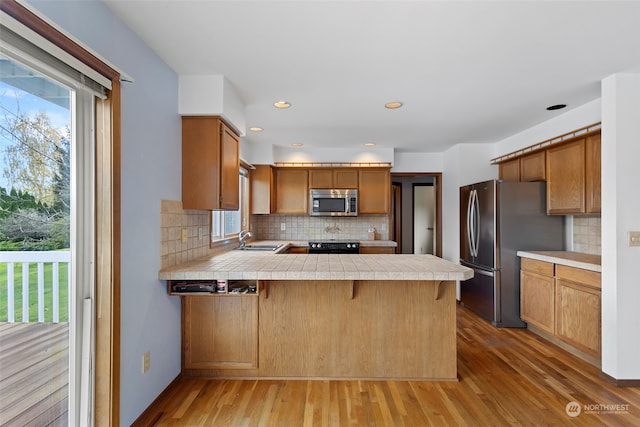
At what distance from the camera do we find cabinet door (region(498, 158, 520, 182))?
4159mm

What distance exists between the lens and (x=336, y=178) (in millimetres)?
5180

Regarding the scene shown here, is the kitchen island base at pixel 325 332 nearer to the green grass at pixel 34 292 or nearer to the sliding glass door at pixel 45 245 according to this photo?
the sliding glass door at pixel 45 245

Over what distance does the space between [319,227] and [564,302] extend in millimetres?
3388

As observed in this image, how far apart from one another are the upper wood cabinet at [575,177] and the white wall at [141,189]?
358 centimetres

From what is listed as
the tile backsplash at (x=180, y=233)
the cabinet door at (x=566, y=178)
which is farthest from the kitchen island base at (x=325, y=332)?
the cabinet door at (x=566, y=178)

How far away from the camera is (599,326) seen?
2678mm

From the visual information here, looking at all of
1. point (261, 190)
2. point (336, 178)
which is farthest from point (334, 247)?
point (261, 190)

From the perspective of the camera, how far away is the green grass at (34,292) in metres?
1.22

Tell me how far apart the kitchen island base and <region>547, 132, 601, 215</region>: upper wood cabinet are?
5.47 feet

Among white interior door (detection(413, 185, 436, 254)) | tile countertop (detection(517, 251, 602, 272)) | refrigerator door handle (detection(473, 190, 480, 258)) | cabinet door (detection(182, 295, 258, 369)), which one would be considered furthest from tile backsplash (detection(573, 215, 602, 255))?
white interior door (detection(413, 185, 436, 254))

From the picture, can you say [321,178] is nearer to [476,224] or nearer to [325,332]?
[476,224]

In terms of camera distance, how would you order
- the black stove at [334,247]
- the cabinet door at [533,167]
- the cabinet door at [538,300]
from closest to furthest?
the cabinet door at [538,300] < the cabinet door at [533,167] < the black stove at [334,247]

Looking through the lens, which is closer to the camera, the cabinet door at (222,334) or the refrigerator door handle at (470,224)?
the cabinet door at (222,334)

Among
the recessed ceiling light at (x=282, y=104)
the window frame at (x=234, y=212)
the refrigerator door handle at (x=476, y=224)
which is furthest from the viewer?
the refrigerator door handle at (x=476, y=224)
